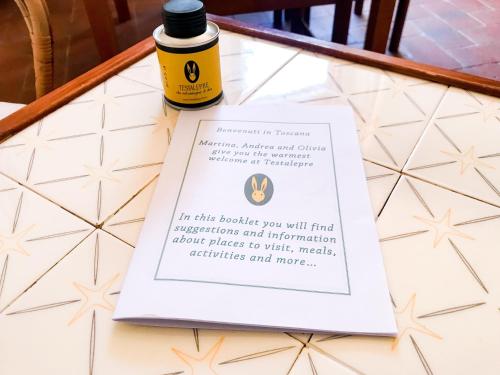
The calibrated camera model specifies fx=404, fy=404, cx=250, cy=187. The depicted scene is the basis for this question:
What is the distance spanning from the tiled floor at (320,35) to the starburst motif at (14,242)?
1467 millimetres

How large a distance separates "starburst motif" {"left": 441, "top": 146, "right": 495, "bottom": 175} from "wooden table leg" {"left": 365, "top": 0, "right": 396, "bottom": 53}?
100 cm

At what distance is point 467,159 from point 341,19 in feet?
4.11

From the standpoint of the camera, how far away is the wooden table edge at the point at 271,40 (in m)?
0.55

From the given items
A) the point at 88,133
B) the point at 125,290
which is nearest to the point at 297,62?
the point at 88,133

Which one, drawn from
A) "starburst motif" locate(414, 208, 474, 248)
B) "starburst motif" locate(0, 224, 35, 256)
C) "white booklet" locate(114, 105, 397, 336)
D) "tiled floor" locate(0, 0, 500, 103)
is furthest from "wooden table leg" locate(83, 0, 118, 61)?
"starburst motif" locate(414, 208, 474, 248)

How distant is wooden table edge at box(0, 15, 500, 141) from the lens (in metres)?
0.55

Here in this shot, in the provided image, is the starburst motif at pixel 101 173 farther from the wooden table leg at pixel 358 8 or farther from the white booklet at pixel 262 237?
the wooden table leg at pixel 358 8

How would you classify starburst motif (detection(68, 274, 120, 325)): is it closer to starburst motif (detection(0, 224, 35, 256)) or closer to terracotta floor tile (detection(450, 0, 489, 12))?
starburst motif (detection(0, 224, 35, 256))

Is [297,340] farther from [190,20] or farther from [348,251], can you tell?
[190,20]

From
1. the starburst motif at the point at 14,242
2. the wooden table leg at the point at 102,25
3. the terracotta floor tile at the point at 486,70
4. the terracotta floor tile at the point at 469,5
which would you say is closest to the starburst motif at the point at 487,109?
the starburst motif at the point at 14,242

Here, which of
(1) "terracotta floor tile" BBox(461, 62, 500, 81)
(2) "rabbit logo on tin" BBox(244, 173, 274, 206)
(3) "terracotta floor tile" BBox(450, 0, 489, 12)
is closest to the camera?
(2) "rabbit logo on tin" BBox(244, 173, 274, 206)

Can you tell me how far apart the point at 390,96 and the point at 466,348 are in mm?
362

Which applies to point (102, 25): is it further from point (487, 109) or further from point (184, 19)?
point (487, 109)

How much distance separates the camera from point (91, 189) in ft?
1.48
